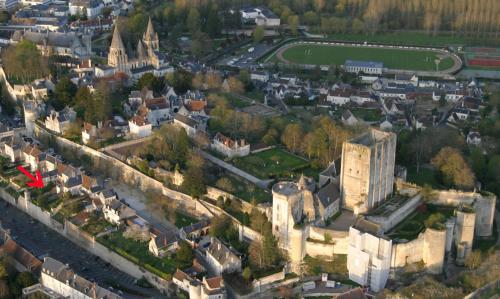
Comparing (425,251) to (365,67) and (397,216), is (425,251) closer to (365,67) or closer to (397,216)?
(397,216)

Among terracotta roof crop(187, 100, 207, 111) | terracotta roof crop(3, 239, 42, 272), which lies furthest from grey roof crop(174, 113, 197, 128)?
terracotta roof crop(3, 239, 42, 272)

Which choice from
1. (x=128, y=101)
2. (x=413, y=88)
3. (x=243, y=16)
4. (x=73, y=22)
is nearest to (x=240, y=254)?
(x=128, y=101)

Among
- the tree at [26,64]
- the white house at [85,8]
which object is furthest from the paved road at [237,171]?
the white house at [85,8]

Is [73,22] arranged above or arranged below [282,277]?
above

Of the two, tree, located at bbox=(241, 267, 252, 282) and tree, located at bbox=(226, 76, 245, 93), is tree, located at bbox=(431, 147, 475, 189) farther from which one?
tree, located at bbox=(226, 76, 245, 93)

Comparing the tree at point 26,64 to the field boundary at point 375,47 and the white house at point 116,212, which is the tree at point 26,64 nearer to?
the field boundary at point 375,47

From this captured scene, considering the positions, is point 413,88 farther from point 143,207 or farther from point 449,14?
point 143,207
